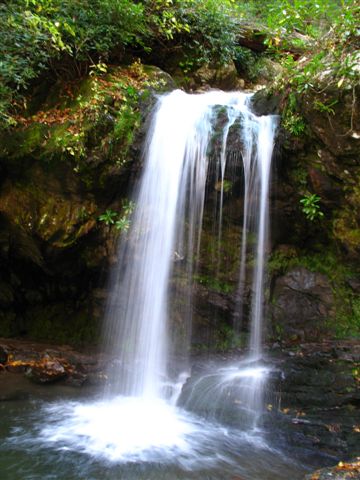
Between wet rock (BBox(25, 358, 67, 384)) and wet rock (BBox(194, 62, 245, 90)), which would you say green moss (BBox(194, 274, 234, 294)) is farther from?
wet rock (BBox(194, 62, 245, 90))

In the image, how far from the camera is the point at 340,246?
21.0ft

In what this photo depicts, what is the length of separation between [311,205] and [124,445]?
14.6ft

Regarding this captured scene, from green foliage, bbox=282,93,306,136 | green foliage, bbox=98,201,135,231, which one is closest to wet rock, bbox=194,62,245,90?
green foliage, bbox=282,93,306,136

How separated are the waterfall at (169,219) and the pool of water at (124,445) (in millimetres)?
1287

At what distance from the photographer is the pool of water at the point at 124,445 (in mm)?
3672

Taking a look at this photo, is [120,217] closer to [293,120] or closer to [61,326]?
[61,326]

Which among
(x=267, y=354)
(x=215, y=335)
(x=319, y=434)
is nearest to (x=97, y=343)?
(x=215, y=335)

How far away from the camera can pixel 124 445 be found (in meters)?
4.26

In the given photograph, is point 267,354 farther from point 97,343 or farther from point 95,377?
point 97,343

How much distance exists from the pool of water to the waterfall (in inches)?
50.7

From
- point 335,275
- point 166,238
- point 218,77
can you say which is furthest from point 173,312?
point 218,77

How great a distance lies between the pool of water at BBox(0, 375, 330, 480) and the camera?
3.67 m

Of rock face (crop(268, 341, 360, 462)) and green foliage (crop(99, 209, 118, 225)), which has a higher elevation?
green foliage (crop(99, 209, 118, 225))

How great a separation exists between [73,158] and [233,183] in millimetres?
2754
